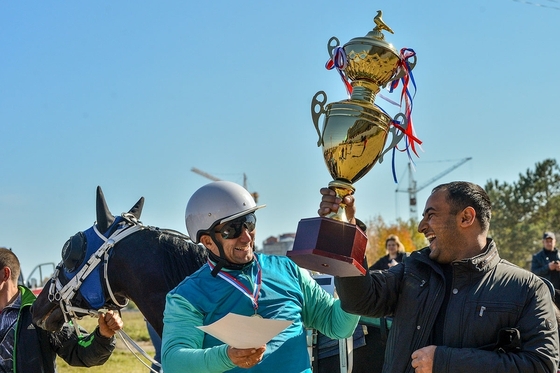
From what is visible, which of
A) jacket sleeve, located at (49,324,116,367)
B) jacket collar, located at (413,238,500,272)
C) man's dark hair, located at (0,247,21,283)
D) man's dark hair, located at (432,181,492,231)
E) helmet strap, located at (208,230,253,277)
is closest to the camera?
jacket collar, located at (413,238,500,272)

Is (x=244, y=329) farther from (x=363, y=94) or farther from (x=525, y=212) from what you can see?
(x=525, y=212)

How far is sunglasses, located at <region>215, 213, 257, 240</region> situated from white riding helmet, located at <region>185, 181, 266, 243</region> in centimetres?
2

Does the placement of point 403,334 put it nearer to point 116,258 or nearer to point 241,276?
point 241,276

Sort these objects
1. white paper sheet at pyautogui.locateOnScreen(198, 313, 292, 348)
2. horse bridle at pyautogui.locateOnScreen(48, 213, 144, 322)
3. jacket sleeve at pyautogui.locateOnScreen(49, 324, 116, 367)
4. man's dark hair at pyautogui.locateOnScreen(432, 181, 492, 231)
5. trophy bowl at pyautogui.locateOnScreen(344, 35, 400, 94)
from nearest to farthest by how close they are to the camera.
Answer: white paper sheet at pyautogui.locateOnScreen(198, 313, 292, 348)
man's dark hair at pyautogui.locateOnScreen(432, 181, 492, 231)
trophy bowl at pyautogui.locateOnScreen(344, 35, 400, 94)
horse bridle at pyautogui.locateOnScreen(48, 213, 144, 322)
jacket sleeve at pyautogui.locateOnScreen(49, 324, 116, 367)

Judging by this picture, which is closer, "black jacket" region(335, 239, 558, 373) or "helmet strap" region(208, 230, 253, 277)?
"black jacket" region(335, 239, 558, 373)

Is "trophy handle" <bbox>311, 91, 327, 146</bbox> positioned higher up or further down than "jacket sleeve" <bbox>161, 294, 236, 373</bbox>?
higher up

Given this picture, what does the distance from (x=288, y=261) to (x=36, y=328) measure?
2.07m

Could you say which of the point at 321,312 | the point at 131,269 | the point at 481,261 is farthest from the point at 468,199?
the point at 131,269

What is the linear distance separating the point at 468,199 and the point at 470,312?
520 millimetres

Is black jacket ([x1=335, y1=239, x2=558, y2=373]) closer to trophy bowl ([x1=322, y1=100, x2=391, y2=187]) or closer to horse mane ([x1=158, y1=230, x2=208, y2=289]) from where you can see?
trophy bowl ([x1=322, y1=100, x2=391, y2=187])

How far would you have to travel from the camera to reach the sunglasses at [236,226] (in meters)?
4.01

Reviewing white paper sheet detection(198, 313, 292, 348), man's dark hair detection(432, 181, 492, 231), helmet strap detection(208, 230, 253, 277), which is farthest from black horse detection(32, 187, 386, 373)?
man's dark hair detection(432, 181, 492, 231)

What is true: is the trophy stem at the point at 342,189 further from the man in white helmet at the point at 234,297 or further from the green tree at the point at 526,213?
the green tree at the point at 526,213

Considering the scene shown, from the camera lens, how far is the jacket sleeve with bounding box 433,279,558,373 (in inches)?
132
